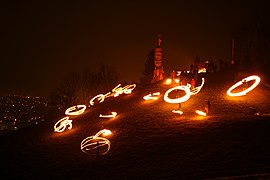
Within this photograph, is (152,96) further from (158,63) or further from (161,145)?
(161,145)

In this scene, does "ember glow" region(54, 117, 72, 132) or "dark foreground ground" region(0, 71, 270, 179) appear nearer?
"dark foreground ground" region(0, 71, 270, 179)

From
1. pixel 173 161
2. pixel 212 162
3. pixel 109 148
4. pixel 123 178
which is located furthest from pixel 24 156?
pixel 212 162

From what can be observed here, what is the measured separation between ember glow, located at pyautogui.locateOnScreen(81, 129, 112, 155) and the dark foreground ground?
1.42ft

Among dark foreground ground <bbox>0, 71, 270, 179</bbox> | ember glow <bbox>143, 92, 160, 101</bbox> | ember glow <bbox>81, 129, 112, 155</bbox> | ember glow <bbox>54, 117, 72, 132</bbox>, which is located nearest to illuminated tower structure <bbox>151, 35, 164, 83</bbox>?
ember glow <bbox>143, 92, 160, 101</bbox>

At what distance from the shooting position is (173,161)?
15.6 metres

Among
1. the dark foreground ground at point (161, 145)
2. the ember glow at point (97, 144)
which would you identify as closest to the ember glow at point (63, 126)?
the dark foreground ground at point (161, 145)

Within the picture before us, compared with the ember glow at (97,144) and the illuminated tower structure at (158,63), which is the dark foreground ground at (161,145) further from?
the illuminated tower structure at (158,63)

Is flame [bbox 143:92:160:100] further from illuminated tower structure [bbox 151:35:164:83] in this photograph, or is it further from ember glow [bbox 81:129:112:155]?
illuminated tower structure [bbox 151:35:164:83]

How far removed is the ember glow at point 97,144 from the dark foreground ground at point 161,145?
434mm

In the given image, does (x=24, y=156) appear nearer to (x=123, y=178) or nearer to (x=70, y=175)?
(x=70, y=175)

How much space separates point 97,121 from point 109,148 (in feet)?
21.0

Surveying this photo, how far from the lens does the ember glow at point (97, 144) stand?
1853 cm

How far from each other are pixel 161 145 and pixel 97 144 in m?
3.78

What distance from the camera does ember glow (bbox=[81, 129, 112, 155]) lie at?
18530 millimetres
